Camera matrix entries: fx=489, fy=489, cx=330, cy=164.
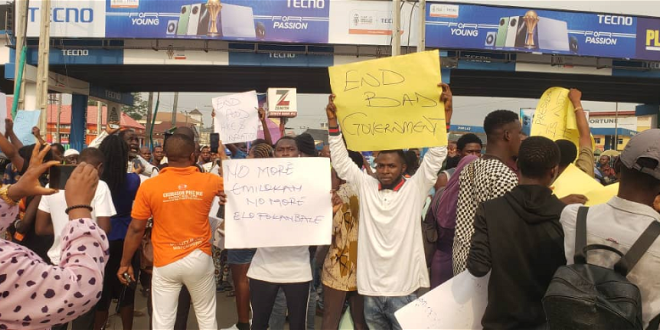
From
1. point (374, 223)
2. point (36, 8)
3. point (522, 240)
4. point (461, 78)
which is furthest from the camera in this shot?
point (461, 78)

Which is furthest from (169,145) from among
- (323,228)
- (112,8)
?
(112,8)

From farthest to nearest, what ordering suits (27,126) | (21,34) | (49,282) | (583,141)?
(21,34)
(27,126)
(583,141)
(49,282)

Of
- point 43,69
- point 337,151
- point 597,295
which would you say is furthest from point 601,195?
point 43,69

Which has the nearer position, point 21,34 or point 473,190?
point 473,190

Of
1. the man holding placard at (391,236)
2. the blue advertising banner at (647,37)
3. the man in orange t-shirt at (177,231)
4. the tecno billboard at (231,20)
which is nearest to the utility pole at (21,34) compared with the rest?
the tecno billboard at (231,20)

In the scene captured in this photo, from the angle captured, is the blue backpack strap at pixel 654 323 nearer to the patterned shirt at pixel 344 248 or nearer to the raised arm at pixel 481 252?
the raised arm at pixel 481 252

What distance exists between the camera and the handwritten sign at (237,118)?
19.9ft

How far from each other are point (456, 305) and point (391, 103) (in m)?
1.43

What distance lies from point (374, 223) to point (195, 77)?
21.2 meters

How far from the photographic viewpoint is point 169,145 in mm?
3752

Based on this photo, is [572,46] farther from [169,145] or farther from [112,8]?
[169,145]

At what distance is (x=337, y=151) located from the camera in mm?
3621

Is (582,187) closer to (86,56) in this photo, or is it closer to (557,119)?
(557,119)

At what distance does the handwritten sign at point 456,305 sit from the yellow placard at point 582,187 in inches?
31.5
